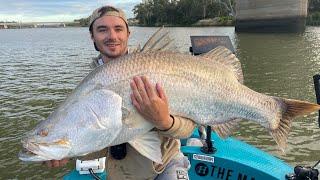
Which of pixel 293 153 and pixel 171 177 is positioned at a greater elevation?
pixel 171 177

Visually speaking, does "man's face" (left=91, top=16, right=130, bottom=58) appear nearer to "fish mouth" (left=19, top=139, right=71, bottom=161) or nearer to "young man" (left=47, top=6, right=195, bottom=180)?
"young man" (left=47, top=6, right=195, bottom=180)

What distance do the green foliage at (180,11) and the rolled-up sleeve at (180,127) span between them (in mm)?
105274

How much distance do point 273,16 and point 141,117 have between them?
198 feet

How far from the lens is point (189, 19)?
370 ft

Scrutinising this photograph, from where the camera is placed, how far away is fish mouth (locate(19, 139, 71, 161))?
9.78 ft

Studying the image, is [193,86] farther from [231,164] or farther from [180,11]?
[180,11]

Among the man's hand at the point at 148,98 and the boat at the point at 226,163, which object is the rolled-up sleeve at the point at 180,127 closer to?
the man's hand at the point at 148,98

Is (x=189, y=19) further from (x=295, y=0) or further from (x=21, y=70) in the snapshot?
(x=21, y=70)

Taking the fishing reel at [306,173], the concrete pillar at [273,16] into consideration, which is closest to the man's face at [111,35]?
the fishing reel at [306,173]

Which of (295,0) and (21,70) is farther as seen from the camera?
(295,0)

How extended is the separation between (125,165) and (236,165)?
2117 mm

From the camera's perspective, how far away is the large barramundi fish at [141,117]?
3.03 m

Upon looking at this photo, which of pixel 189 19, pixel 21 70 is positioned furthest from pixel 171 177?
pixel 189 19

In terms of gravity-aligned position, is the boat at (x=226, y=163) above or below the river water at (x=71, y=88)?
above
